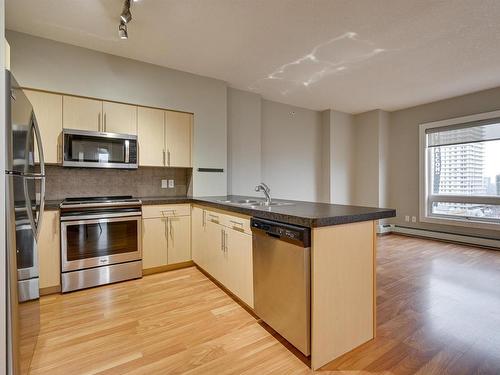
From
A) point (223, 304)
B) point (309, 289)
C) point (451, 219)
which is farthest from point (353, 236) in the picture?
point (451, 219)

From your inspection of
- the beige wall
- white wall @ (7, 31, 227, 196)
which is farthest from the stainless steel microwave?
the beige wall

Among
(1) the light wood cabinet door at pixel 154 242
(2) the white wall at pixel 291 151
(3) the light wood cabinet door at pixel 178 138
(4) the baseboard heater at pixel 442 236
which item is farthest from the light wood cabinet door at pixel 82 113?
(4) the baseboard heater at pixel 442 236

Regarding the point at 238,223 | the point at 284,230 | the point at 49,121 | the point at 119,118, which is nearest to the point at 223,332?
the point at 238,223

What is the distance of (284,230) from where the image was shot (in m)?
1.59

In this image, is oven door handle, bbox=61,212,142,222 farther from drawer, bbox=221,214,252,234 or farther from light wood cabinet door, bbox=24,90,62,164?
drawer, bbox=221,214,252,234

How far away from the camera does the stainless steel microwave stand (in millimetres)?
2648

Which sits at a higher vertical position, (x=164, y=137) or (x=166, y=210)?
(x=164, y=137)

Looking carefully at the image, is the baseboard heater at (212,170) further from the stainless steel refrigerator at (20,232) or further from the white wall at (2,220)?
the white wall at (2,220)

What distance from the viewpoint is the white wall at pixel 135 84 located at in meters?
2.56

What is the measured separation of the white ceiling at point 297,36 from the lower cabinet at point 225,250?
6.14 ft

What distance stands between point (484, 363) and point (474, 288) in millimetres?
1435

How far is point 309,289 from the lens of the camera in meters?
1.47

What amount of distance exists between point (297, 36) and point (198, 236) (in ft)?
8.37

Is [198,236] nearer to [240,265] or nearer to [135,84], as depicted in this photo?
[240,265]
